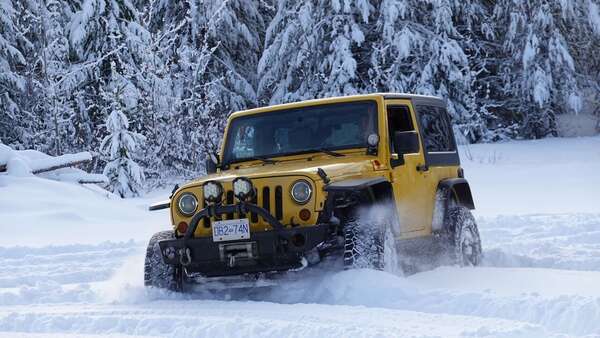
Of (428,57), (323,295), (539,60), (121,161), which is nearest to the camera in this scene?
(323,295)

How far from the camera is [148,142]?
2053 centimetres

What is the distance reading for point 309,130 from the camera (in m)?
7.99

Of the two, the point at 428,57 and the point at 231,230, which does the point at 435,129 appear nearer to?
the point at 231,230

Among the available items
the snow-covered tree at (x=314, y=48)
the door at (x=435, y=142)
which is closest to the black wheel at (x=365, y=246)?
the door at (x=435, y=142)

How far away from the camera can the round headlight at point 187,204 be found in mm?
7227

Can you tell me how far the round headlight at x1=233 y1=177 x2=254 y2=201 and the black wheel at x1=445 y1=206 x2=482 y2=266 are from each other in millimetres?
2602

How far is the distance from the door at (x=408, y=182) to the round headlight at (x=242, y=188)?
139cm

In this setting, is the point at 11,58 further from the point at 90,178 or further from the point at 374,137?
the point at 374,137

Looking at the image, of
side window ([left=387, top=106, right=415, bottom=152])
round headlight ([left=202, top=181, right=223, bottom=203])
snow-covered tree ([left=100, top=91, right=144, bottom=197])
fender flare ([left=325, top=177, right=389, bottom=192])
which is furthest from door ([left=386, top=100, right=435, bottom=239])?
snow-covered tree ([left=100, top=91, right=144, bottom=197])

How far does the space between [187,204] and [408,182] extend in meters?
1.93

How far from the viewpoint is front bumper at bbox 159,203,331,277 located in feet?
22.1

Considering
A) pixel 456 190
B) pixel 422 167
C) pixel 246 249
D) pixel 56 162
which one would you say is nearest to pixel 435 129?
pixel 456 190

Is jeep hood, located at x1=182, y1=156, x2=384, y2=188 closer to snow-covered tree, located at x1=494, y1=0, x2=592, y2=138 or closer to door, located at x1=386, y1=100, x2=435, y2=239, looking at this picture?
door, located at x1=386, y1=100, x2=435, y2=239

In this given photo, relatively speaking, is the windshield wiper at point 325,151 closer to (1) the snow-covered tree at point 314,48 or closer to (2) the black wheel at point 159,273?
(2) the black wheel at point 159,273
